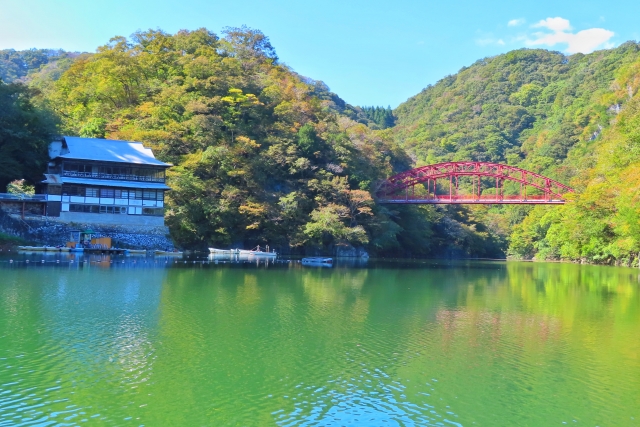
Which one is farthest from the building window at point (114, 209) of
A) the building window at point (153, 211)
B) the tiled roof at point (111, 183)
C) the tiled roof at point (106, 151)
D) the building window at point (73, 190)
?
the tiled roof at point (106, 151)

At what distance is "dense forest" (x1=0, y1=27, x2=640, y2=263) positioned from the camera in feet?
136

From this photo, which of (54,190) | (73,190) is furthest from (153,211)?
(54,190)

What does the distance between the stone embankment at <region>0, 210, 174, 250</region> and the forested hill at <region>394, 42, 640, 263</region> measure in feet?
98.8

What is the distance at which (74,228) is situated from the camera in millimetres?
35312

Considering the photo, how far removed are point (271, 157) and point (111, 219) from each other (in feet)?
47.6

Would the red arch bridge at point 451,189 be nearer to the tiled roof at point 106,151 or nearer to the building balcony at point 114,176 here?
the building balcony at point 114,176

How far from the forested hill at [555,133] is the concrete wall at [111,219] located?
30471 millimetres

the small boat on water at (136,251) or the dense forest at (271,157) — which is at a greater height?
the dense forest at (271,157)

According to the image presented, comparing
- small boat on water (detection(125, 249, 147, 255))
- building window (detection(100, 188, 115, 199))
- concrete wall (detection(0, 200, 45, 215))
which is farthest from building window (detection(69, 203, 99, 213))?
small boat on water (detection(125, 249, 147, 255))

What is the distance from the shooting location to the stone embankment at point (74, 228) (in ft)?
108

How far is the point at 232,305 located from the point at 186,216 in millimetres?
24898

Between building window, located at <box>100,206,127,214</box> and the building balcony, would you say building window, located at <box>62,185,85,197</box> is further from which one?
building window, located at <box>100,206,127,214</box>

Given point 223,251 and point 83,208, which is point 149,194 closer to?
point 83,208

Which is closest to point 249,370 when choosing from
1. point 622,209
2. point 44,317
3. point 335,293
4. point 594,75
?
point 44,317
